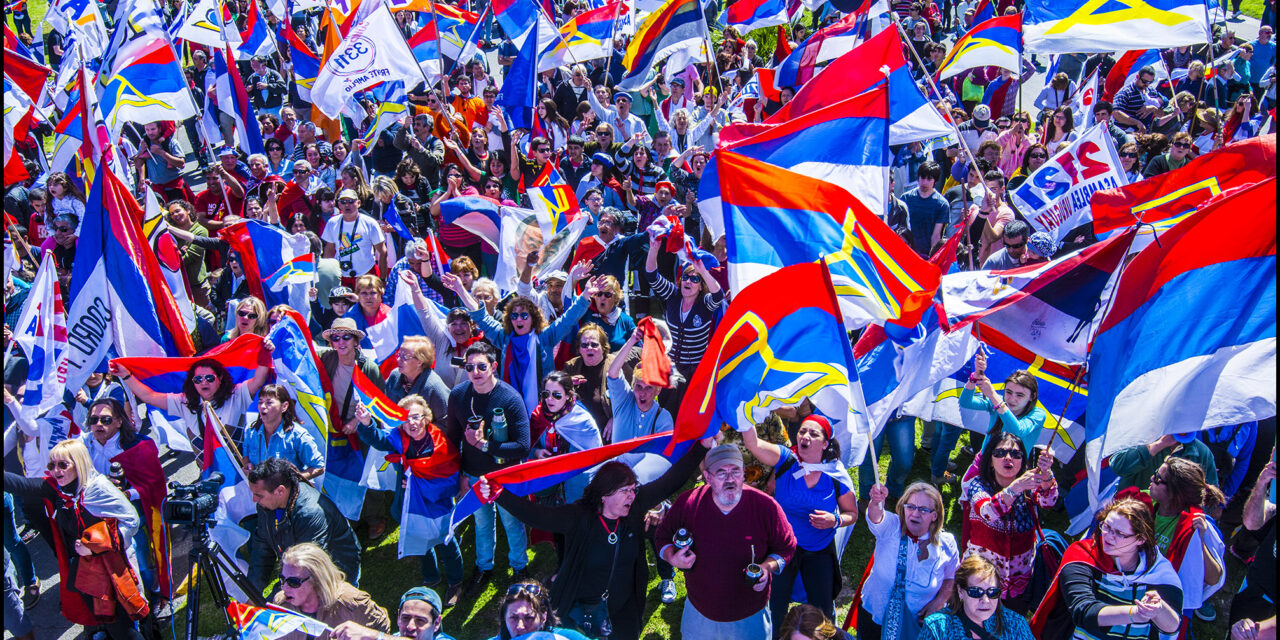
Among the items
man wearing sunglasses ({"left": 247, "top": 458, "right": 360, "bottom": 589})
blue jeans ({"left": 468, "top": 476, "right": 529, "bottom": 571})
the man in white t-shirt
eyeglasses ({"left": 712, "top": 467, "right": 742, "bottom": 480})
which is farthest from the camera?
the man in white t-shirt

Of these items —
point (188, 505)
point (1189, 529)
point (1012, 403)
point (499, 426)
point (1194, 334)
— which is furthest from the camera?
point (499, 426)

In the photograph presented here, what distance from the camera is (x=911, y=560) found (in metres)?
4.88

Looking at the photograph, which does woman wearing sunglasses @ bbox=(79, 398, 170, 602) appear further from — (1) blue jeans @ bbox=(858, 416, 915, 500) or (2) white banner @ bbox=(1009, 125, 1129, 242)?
(2) white banner @ bbox=(1009, 125, 1129, 242)

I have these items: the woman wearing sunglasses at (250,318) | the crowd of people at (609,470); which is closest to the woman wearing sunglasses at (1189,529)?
the crowd of people at (609,470)

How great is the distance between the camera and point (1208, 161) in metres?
6.81

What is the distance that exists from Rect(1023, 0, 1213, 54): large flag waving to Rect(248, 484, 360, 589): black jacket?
752cm

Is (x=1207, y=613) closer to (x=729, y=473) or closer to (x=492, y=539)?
(x=729, y=473)

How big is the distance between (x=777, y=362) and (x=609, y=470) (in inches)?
40.6

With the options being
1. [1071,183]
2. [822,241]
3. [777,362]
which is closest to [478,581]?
[777,362]

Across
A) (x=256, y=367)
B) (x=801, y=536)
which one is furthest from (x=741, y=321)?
(x=256, y=367)

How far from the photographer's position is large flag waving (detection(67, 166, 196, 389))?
6523 millimetres

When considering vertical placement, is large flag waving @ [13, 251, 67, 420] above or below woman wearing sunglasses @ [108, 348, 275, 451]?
above

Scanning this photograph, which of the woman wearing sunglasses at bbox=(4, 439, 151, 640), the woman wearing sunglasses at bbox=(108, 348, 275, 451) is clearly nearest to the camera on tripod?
the woman wearing sunglasses at bbox=(4, 439, 151, 640)

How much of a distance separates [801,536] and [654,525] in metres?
0.78
